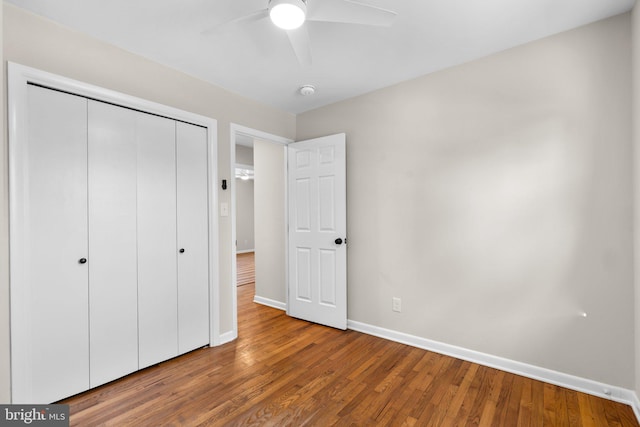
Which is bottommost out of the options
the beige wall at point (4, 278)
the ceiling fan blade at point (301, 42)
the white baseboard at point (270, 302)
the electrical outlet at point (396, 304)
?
the white baseboard at point (270, 302)

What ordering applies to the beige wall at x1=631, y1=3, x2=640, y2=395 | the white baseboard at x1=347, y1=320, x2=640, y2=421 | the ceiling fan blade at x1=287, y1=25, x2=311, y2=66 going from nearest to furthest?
the ceiling fan blade at x1=287, y1=25, x2=311, y2=66, the beige wall at x1=631, y1=3, x2=640, y2=395, the white baseboard at x1=347, y1=320, x2=640, y2=421

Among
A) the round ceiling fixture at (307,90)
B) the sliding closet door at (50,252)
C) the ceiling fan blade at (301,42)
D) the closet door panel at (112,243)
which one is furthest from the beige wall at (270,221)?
the sliding closet door at (50,252)

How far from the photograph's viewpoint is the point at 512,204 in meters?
2.32

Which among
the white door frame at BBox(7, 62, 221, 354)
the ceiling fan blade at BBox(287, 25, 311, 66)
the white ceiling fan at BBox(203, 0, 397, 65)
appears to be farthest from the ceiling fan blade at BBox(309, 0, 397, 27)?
the white door frame at BBox(7, 62, 221, 354)

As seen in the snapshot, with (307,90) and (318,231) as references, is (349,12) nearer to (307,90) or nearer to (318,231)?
(307,90)

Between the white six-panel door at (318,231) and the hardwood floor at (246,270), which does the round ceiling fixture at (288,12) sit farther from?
the hardwood floor at (246,270)

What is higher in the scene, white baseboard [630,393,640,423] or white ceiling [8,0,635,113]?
white ceiling [8,0,635,113]

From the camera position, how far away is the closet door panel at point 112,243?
7.06 feet

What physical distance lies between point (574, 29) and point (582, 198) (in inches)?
45.8

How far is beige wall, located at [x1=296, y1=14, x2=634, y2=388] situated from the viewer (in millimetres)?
1995

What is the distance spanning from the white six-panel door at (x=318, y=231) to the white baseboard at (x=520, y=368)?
1.67 feet

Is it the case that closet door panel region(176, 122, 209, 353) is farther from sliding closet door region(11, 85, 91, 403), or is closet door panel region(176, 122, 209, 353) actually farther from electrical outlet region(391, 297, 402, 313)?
electrical outlet region(391, 297, 402, 313)

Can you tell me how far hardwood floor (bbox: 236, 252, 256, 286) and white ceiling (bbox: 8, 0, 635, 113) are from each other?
11.9 ft

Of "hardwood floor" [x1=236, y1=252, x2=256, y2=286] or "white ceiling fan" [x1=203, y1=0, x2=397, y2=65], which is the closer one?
"white ceiling fan" [x1=203, y1=0, x2=397, y2=65]
